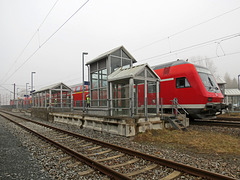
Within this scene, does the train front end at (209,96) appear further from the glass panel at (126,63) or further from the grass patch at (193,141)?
the glass panel at (126,63)

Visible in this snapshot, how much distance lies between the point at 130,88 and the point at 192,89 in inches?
178

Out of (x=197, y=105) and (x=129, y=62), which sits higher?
(x=129, y=62)

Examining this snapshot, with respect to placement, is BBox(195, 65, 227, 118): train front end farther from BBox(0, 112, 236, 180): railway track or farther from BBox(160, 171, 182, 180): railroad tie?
BBox(160, 171, 182, 180): railroad tie

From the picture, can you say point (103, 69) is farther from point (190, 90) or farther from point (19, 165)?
point (19, 165)

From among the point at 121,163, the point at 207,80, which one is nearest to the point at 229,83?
the point at 207,80

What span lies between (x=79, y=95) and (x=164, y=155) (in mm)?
19478

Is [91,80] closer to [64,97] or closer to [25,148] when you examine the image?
[25,148]

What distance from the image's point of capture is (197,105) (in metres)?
10.9

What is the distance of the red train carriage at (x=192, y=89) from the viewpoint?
35.6 feet

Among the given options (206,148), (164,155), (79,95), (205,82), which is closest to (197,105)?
(205,82)

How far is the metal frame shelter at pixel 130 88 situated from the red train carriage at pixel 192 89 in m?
2.08

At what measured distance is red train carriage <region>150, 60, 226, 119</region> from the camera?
427 inches

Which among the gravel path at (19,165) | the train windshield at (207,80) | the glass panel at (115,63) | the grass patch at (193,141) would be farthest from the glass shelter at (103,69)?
the gravel path at (19,165)

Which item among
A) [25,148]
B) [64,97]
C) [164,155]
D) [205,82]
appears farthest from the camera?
[64,97]
